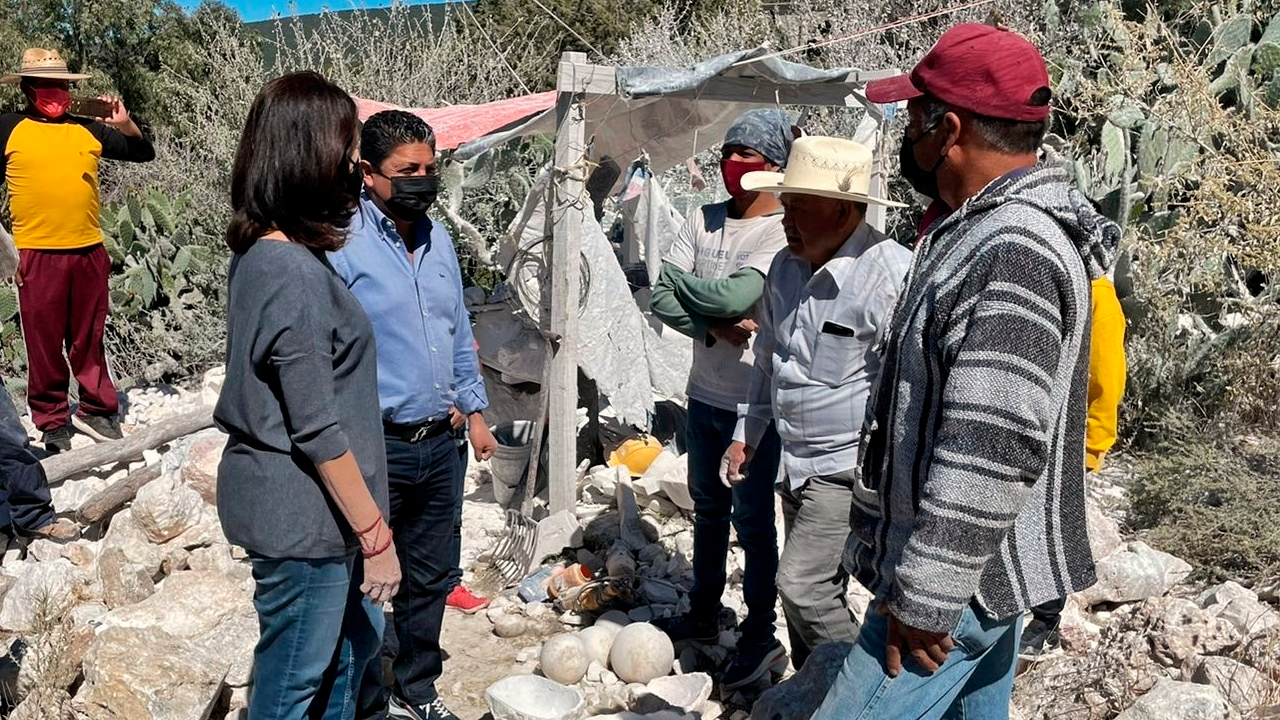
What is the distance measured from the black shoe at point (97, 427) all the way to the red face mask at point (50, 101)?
1.64 meters

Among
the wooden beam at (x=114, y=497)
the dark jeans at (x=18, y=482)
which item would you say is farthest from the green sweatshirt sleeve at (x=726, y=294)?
the wooden beam at (x=114, y=497)

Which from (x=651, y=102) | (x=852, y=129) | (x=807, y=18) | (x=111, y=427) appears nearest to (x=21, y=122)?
(x=111, y=427)

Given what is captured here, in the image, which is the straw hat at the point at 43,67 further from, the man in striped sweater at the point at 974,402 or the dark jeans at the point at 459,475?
the man in striped sweater at the point at 974,402

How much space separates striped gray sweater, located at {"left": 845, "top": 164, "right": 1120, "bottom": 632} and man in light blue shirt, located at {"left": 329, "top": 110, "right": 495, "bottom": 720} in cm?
155

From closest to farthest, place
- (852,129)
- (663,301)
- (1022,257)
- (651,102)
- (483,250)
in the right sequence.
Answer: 1. (1022,257)
2. (663,301)
3. (651,102)
4. (483,250)
5. (852,129)

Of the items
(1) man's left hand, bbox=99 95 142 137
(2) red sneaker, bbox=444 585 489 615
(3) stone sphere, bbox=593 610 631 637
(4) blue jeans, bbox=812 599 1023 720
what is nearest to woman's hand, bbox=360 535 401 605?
(4) blue jeans, bbox=812 599 1023 720

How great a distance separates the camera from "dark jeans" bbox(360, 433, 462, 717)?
3.06 metres

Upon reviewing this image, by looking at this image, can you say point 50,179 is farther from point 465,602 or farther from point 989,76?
point 989,76

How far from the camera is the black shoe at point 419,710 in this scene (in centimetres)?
331

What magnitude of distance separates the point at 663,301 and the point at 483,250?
141 inches

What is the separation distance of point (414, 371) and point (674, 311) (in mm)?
975

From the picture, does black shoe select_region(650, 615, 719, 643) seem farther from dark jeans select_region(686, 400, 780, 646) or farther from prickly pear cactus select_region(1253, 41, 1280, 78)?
prickly pear cactus select_region(1253, 41, 1280, 78)

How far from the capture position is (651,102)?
561 centimetres

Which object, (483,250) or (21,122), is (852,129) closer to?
(483,250)
